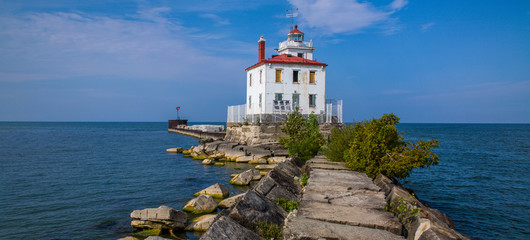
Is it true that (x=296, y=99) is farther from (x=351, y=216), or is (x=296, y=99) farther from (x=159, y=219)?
(x=351, y=216)

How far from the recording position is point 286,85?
33.8m

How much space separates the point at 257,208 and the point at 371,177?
5.94m

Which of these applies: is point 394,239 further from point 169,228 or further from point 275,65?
point 275,65

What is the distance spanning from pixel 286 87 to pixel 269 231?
2723 cm

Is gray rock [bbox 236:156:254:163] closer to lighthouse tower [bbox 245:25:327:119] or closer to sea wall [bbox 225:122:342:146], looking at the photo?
sea wall [bbox 225:122:342:146]

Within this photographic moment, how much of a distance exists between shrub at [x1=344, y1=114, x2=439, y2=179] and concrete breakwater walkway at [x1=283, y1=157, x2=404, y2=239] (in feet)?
5.68

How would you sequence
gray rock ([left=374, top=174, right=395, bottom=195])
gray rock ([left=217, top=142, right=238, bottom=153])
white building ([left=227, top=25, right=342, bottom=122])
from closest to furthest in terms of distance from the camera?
1. gray rock ([left=374, top=174, right=395, bottom=195])
2. gray rock ([left=217, top=142, right=238, bottom=153])
3. white building ([left=227, top=25, right=342, bottom=122])

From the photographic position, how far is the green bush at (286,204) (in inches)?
348

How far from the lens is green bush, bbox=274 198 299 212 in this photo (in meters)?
8.84

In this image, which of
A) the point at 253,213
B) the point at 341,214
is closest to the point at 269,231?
the point at 253,213

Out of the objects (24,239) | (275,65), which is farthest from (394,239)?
(275,65)

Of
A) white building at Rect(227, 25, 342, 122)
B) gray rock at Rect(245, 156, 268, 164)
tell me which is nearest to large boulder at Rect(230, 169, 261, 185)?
gray rock at Rect(245, 156, 268, 164)

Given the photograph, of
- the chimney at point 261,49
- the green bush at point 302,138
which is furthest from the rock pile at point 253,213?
the chimney at point 261,49

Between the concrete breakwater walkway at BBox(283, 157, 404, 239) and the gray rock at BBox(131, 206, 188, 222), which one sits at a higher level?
the concrete breakwater walkway at BBox(283, 157, 404, 239)
